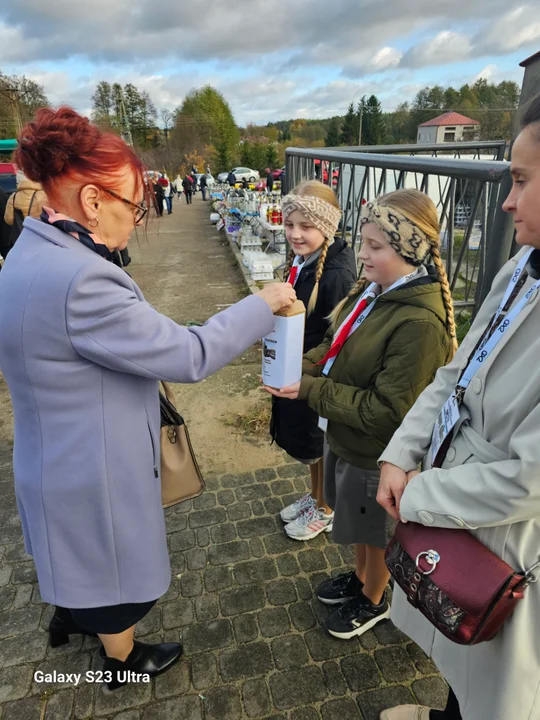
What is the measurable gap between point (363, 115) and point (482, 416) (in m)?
69.9

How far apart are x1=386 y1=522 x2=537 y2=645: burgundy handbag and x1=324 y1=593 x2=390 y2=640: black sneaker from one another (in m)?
1.11

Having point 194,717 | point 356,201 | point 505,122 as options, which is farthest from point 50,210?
point 505,122

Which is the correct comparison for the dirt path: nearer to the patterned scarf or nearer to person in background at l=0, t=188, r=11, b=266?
the patterned scarf

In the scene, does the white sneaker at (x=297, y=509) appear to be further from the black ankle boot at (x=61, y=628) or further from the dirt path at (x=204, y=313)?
the black ankle boot at (x=61, y=628)

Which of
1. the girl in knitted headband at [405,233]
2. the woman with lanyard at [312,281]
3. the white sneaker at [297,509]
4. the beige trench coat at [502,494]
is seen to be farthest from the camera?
the white sneaker at [297,509]

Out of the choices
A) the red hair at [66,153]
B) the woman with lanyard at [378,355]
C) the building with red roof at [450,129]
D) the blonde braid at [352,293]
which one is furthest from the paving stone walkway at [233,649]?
the building with red roof at [450,129]

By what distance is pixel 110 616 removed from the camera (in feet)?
5.88

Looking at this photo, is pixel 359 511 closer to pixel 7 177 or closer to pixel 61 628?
pixel 61 628

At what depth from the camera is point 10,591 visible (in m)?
2.51

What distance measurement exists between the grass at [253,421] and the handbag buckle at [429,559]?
275cm

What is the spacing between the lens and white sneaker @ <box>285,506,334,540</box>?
2.77 m

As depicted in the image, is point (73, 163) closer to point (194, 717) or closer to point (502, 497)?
point (502, 497)

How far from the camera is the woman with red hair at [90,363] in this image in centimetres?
132

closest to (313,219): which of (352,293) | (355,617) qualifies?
(352,293)
